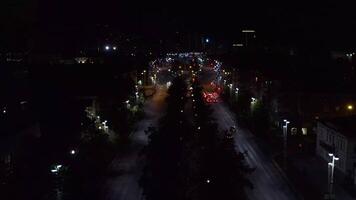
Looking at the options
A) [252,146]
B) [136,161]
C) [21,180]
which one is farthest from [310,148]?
[21,180]

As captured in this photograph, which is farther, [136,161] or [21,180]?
[136,161]

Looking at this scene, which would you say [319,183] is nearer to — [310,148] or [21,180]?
[310,148]

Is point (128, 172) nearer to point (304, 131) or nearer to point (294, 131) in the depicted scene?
point (294, 131)

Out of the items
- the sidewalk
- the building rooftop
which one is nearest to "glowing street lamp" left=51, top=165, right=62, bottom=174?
the sidewalk

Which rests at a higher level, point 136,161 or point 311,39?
point 311,39

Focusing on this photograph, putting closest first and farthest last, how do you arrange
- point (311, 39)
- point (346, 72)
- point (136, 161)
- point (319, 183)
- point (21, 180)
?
1. point (21, 180)
2. point (319, 183)
3. point (136, 161)
4. point (346, 72)
5. point (311, 39)

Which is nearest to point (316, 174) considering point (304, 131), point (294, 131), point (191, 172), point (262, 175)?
point (262, 175)

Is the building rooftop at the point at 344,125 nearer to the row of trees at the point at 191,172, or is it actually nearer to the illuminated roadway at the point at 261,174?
the illuminated roadway at the point at 261,174
